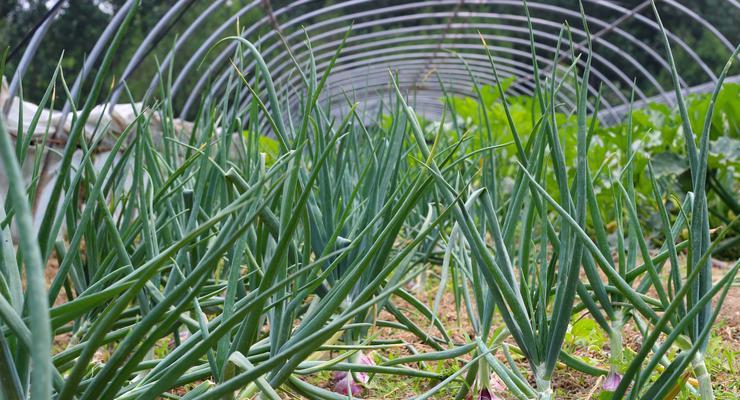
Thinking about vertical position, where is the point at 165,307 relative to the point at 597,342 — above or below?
above

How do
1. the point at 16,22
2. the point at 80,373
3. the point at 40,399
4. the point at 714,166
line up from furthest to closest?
the point at 16,22, the point at 714,166, the point at 80,373, the point at 40,399

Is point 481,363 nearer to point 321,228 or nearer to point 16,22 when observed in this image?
point 321,228

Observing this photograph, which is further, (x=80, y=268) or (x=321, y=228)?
(x=80, y=268)

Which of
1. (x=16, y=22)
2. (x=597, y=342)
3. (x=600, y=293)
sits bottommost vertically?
(x=597, y=342)

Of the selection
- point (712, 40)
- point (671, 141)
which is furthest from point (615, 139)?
point (712, 40)

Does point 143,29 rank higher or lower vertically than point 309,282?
higher

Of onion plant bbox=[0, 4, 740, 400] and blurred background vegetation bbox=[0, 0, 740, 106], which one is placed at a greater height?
blurred background vegetation bbox=[0, 0, 740, 106]

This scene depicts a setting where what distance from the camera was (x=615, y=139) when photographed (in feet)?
9.81

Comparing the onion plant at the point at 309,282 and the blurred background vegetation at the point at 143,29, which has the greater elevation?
the blurred background vegetation at the point at 143,29

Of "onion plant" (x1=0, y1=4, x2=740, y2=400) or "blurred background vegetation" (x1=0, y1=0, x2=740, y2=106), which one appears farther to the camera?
"blurred background vegetation" (x1=0, y1=0, x2=740, y2=106)

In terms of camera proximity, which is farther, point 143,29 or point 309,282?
point 143,29

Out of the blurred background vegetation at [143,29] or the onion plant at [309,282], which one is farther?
the blurred background vegetation at [143,29]

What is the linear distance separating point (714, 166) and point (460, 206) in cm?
203

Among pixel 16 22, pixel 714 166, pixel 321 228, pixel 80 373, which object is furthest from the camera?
pixel 16 22
